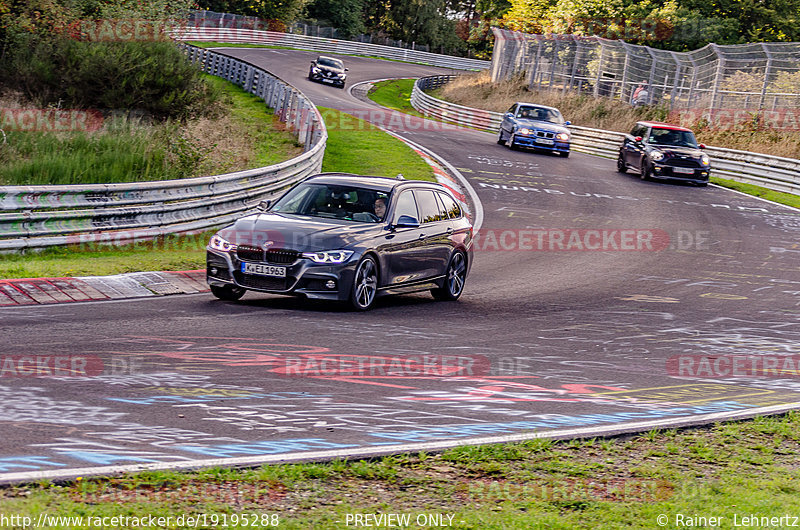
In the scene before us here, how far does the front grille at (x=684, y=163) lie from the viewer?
102 feet

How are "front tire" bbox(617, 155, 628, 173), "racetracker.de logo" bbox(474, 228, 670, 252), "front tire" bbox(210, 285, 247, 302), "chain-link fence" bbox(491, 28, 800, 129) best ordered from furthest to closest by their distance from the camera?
"chain-link fence" bbox(491, 28, 800, 129)
"front tire" bbox(617, 155, 628, 173)
"racetracker.de logo" bbox(474, 228, 670, 252)
"front tire" bbox(210, 285, 247, 302)

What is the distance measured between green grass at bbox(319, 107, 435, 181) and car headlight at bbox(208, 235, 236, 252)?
13838mm

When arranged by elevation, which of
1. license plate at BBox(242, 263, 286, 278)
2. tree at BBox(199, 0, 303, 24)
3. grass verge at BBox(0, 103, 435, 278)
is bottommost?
grass verge at BBox(0, 103, 435, 278)

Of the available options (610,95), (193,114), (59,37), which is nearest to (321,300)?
(193,114)

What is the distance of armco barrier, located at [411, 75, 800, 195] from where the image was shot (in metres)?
31.8

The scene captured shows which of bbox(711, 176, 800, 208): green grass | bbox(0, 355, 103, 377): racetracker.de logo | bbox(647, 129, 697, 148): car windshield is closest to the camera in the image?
bbox(0, 355, 103, 377): racetracker.de logo

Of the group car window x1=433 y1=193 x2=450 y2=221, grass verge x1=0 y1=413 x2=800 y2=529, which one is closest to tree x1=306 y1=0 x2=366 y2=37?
car window x1=433 y1=193 x2=450 y2=221

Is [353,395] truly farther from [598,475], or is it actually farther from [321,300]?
[321,300]

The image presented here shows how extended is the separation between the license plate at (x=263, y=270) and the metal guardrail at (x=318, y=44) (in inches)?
2242

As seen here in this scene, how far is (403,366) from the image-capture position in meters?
8.42

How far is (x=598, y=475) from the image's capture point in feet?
18.5

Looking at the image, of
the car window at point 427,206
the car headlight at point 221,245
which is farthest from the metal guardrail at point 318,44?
the car headlight at point 221,245

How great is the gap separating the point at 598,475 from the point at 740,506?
32.4 inches

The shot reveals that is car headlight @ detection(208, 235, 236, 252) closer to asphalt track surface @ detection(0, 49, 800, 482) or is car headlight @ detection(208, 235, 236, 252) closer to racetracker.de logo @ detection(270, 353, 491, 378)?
asphalt track surface @ detection(0, 49, 800, 482)
